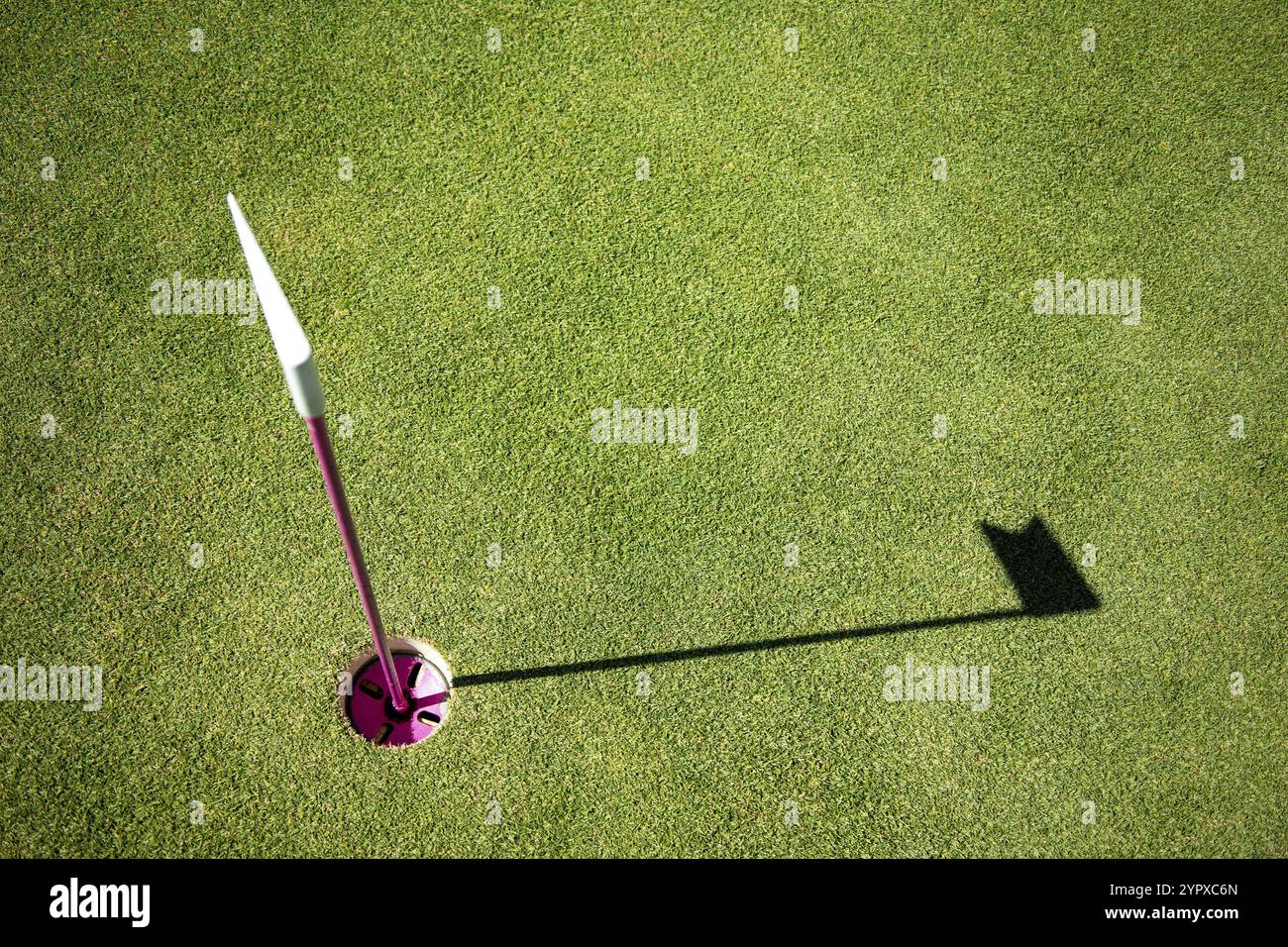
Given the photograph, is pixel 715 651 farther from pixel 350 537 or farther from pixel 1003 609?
pixel 350 537

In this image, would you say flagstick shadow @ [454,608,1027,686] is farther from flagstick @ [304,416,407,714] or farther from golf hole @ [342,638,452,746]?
flagstick @ [304,416,407,714]

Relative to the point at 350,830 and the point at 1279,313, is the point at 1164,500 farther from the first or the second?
the point at 350,830

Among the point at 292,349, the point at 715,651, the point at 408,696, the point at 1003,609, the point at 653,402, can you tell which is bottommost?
the point at 408,696

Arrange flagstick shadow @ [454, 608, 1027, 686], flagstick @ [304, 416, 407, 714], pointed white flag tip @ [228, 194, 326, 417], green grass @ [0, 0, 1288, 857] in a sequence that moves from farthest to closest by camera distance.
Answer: flagstick shadow @ [454, 608, 1027, 686] → green grass @ [0, 0, 1288, 857] → flagstick @ [304, 416, 407, 714] → pointed white flag tip @ [228, 194, 326, 417]

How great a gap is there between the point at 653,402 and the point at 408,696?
1891mm

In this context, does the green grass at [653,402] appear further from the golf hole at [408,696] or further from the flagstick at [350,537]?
the flagstick at [350,537]

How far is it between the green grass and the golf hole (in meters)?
0.09

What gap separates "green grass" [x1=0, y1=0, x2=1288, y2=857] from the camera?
13.5ft

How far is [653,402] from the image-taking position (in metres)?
4.79

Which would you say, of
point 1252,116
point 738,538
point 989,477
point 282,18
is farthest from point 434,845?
point 1252,116

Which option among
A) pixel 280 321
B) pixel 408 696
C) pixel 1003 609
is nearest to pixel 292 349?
pixel 280 321

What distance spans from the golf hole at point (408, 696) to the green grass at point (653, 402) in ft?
0.30

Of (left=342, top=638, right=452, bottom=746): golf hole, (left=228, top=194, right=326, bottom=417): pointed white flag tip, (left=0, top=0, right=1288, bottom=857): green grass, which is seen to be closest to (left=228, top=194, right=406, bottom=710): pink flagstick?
(left=228, top=194, right=326, bottom=417): pointed white flag tip

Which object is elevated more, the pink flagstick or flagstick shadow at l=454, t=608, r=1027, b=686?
the pink flagstick
